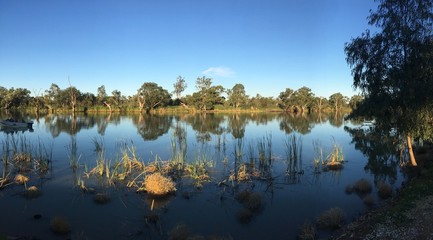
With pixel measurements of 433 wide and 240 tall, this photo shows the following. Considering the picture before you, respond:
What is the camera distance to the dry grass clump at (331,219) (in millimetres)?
10602

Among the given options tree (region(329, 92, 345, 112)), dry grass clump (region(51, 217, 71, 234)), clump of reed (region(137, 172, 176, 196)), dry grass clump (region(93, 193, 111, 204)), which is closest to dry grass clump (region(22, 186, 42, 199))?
dry grass clump (region(93, 193, 111, 204))

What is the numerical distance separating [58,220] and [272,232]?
6.81m

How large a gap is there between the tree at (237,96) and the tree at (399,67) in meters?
110

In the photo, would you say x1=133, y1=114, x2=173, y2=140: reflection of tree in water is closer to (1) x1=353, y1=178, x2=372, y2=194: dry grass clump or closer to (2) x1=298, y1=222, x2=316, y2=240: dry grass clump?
(1) x1=353, y1=178, x2=372, y2=194: dry grass clump

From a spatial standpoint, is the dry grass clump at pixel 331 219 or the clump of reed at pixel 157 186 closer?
the dry grass clump at pixel 331 219

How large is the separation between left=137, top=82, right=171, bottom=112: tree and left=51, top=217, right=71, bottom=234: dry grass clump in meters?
99.0

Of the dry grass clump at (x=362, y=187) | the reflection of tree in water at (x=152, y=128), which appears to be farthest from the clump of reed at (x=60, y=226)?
the reflection of tree in water at (x=152, y=128)

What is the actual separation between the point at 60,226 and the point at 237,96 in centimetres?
11808

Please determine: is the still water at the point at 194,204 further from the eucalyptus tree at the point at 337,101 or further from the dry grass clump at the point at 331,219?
the eucalyptus tree at the point at 337,101

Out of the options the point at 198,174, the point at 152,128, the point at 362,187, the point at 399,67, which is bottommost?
the point at 362,187

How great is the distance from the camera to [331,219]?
1065 cm

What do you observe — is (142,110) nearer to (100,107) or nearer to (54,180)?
(100,107)

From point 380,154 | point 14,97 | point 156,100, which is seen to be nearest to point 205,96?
point 156,100

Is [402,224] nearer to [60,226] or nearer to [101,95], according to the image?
[60,226]
